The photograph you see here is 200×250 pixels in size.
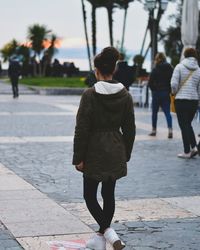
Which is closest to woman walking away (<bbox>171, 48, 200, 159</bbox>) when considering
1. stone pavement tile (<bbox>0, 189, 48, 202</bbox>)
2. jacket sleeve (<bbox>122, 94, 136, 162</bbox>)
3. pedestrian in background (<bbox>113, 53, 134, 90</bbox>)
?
pedestrian in background (<bbox>113, 53, 134, 90</bbox>)

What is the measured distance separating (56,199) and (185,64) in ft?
12.8

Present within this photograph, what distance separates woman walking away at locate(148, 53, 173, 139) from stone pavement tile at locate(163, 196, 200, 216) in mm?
5575

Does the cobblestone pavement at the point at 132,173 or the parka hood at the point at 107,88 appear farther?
the cobblestone pavement at the point at 132,173

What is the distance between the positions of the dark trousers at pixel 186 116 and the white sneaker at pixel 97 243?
5212 mm

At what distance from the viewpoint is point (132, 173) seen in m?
8.54

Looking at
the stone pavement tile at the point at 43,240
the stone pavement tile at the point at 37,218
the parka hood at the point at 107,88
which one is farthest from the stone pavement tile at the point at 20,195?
the parka hood at the point at 107,88

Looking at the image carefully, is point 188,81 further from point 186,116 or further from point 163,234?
point 163,234

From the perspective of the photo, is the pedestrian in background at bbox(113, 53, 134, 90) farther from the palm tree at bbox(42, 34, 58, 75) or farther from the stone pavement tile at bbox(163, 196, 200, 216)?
the palm tree at bbox(42, 34, 58, 75)

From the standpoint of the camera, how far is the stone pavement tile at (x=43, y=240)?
5.03 meters

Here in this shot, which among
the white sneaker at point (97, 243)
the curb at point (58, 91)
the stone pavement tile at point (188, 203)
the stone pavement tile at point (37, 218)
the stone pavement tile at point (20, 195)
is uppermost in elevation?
the white sneaker at point (97, 243)

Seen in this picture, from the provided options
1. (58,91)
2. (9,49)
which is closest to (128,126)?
(58,91)

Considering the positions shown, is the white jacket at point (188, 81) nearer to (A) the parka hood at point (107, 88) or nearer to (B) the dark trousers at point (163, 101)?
(B) the dark trousers at point (163, 101)

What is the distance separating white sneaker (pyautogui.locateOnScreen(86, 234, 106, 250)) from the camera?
16.1 feet

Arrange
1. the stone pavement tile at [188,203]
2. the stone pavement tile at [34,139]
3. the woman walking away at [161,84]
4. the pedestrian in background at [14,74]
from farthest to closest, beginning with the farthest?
the pedestrian in background at [14,74] < the woman walking away at [161,84] < the stone pavement tile at [34,139] < the stone pavement tile at [188,203]
